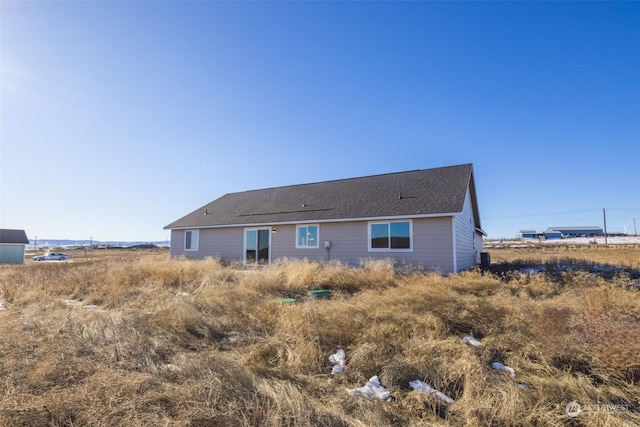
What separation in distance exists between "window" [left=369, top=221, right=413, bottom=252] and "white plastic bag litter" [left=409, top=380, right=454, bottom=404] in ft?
30.0

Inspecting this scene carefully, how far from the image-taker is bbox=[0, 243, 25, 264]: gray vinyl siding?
103 feet

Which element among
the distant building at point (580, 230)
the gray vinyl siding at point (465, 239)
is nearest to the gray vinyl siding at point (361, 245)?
the gray vinyl siding at point (465, 239)

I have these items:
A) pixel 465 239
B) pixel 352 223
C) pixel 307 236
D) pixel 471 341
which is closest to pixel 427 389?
pixel 471 341

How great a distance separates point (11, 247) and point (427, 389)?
4312 cm

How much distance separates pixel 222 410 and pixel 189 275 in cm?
793

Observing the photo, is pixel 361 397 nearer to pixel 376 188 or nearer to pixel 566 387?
pixel 566 387

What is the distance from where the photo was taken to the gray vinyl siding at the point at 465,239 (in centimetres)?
1248

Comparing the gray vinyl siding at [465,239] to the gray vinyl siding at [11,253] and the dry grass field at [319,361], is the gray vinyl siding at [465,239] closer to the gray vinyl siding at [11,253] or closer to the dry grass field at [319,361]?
A: the dry grass field at [319,361]

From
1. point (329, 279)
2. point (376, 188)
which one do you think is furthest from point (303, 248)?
point (329, 279)

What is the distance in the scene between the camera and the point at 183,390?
2967 mm

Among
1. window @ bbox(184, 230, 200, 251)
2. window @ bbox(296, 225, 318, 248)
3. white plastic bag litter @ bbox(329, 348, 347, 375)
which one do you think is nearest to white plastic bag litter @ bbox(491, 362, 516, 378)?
white plastic bag litter @ bbox(329, 348, 347, 375)

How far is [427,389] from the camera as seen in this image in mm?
3439

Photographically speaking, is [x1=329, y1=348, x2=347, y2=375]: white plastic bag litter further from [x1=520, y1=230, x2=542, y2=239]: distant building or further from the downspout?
[x1=520, y1=230, x2=542, y2=239]: distant building

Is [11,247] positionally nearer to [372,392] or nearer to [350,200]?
[350,200]
